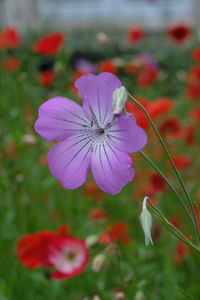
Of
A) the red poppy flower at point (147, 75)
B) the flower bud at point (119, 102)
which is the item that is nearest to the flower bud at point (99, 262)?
the flower bud at point (119, 102)

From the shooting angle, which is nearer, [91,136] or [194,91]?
[91,136]

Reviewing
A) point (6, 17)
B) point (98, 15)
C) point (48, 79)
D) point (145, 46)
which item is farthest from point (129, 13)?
point (48, 79)

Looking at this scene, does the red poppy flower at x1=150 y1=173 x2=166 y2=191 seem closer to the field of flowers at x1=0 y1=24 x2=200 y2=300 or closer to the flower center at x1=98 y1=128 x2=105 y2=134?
the field of flowers at x1=0 y1=24 x2=200 y2=300

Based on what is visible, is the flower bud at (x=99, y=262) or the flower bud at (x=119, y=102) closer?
the flower bud at (x=119, y=102)

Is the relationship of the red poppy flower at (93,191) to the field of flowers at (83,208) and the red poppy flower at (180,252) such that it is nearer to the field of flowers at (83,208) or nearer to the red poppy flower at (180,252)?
the field of flowers at (83,208)

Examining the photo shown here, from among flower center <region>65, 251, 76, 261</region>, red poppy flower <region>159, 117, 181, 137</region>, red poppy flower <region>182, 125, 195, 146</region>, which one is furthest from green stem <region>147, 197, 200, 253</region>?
red poppy flower <region>182, 125, 195, 146</region>

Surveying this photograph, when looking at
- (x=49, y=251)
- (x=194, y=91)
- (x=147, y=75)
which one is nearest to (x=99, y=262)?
(x=49, y=251)

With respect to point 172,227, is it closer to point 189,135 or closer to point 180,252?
point 180,252

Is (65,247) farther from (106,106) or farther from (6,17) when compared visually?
(6,17)
